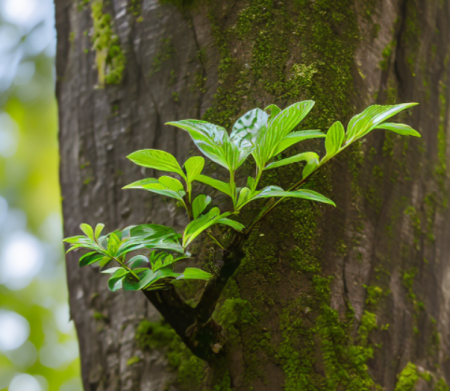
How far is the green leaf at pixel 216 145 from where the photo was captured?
525mm

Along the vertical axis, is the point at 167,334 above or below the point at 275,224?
below

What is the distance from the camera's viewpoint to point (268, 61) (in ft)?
2.61

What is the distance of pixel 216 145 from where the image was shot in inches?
20.8

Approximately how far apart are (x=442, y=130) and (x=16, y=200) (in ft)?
11.5

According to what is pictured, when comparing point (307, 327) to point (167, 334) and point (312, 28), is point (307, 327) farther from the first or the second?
point (312, 28)

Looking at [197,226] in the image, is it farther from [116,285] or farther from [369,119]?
[369,119]

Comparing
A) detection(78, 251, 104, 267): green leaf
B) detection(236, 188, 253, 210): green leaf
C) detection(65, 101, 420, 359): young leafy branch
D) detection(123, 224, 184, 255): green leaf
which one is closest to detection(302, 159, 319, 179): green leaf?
detection(65, 101, 420, 359): young leafy branch

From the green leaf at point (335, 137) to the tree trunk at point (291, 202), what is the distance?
0.18 meters

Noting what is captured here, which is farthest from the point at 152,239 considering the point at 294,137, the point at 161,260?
the point at 294,137

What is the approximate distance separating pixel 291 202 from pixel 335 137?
7.7 inches

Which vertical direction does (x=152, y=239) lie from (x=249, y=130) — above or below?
below

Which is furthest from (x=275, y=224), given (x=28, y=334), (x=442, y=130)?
(x=28, y=334)

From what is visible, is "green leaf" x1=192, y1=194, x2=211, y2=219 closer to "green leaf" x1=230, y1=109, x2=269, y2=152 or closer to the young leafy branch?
the young leafy branch

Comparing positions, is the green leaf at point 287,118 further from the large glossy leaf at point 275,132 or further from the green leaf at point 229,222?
the green leaf at point 229,222
